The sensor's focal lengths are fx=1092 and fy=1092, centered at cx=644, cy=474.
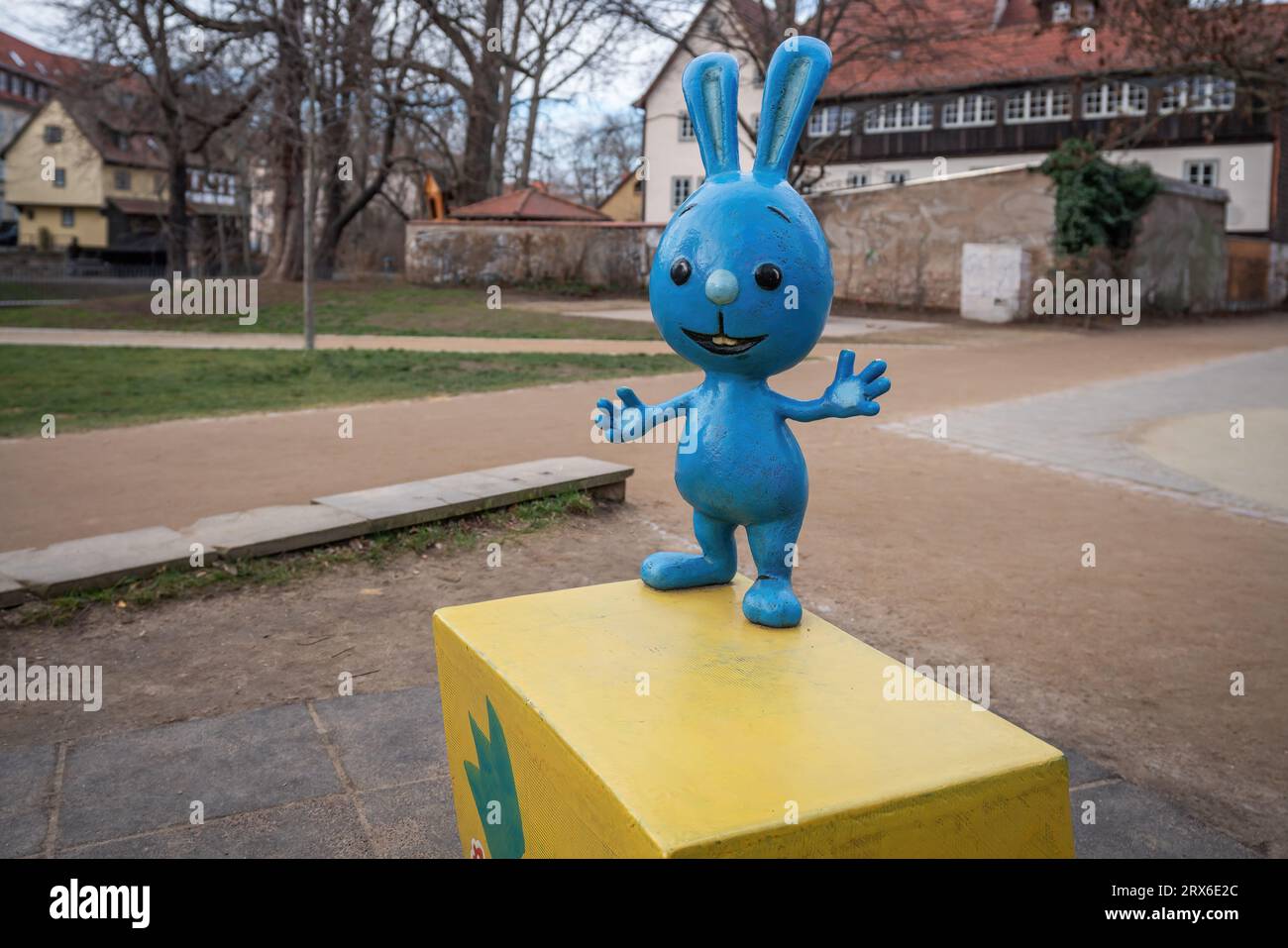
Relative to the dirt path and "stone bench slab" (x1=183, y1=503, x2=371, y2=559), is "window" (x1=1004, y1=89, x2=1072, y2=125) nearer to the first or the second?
the dirt path

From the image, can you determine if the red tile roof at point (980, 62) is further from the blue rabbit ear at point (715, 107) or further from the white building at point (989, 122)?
the blue rabbit ear at point (715, 107)

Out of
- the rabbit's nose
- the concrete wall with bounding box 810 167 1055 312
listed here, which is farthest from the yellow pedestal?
the concrete wall with bounding box 810 167 1055 312

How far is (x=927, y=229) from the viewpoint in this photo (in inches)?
971

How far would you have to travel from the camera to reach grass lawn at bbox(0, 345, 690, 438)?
10648 millimetres

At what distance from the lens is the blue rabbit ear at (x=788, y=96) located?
3.04 m

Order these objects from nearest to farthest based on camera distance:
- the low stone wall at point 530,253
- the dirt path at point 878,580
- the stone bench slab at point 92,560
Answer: the dirt path at point 878,580 < the stone bench slab at point 92,560 < the low stone wall at point 530,253

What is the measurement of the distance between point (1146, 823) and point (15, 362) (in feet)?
49.8

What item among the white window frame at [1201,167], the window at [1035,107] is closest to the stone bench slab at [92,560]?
the white window frame at [1201,167]

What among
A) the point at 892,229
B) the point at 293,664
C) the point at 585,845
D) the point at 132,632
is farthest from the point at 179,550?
the point at 892,229

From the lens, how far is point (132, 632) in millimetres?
4508

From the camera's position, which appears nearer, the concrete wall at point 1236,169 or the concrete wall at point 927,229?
the concrete wall at point 927,229

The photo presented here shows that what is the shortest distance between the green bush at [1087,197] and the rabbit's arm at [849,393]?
21017 millimetres

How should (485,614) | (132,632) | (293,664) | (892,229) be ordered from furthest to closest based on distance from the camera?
(892,229) < (132,632) < (293,664) < (485,614)

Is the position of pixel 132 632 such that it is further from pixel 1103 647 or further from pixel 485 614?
pixel 1103 647
